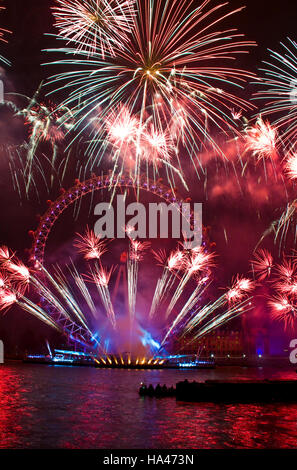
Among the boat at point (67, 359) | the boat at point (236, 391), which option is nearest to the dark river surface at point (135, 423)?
the boat at point (236, 391)

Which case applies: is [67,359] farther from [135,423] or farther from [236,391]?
[135,423]

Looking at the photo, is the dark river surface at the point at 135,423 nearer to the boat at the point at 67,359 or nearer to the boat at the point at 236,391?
the boat at the point at 236,391

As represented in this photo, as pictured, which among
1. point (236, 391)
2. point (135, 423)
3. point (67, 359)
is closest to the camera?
point (135, 423)

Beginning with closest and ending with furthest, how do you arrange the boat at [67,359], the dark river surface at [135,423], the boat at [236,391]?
1. the dark river surface at [135,423]
2. the boat at [236,391]
3. the boat at [67,359]

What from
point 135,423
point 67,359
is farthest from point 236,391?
point 67,359

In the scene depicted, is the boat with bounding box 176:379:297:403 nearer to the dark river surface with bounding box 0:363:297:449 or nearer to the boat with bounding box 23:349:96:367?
the dark river surface with bounding box 0:363:297:449

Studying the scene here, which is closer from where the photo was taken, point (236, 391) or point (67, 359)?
point (236, 391)

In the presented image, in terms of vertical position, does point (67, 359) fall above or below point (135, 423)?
above

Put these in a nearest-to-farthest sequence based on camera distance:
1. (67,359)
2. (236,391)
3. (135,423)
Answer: (135,423) → (236,391) → (67,359)

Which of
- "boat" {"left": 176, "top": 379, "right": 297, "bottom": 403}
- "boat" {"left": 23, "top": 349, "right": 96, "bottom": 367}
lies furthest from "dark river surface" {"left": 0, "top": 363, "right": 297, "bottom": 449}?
"boat" {"left": 23, "top": 349, "right": 96, "bottom": 367}

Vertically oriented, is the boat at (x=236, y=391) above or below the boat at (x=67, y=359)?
below

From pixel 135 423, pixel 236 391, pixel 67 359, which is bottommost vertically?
pixel 135 423
